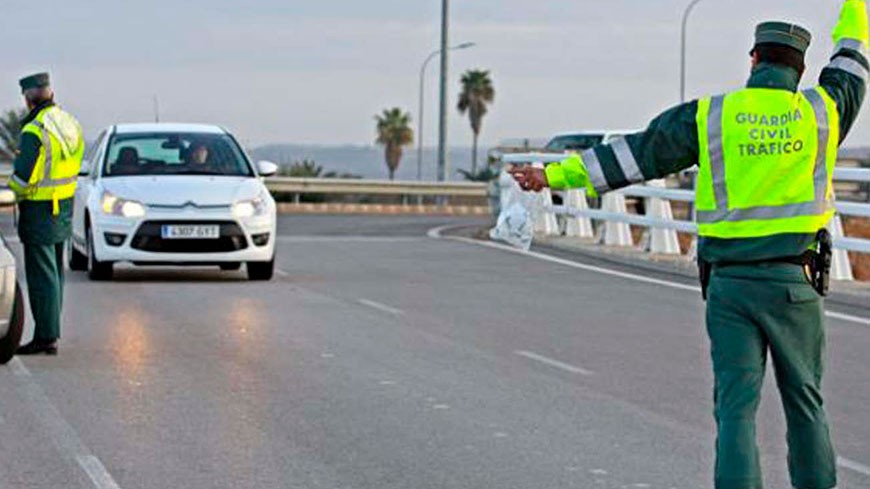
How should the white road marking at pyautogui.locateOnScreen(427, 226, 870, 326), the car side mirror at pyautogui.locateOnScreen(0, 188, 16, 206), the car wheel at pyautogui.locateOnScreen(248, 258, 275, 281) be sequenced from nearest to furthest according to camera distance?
the car side mirror at pyautogui.locateOnScreen(0, 188, 16, 206)
the white road marking at pyautogui.locateOnScreen(427, 226, 870, 326)
the car wheel at pyautogui.locateOnScreen(248, 258, 275, 281)

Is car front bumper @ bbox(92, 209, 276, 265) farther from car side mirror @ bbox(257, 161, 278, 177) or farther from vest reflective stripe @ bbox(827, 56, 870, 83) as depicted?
vest reflective stripe @ bbox(827, 56, 870, 83)

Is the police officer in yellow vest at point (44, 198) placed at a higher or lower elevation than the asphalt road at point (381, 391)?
higher

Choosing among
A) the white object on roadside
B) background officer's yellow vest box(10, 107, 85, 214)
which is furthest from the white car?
the white object on roadside

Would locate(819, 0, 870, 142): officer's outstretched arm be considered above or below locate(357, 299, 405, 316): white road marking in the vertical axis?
above

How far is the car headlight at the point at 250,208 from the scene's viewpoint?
20.8 meters

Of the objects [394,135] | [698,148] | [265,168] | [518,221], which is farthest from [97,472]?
[394,135]

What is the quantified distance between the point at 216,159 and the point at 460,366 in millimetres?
8368

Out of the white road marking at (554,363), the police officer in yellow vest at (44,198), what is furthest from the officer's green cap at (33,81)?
the white road marking at (554,363)

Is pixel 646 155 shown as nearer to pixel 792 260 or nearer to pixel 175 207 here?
pixel 792 260

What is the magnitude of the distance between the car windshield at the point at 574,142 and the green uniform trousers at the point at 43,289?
A: 82.6ft

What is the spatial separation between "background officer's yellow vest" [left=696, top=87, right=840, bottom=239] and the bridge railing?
12620mm

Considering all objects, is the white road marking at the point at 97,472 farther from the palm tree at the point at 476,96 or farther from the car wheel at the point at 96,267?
the palm tree at the point at 476,96

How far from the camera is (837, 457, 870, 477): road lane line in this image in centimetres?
976

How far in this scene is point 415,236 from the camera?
31141mm
